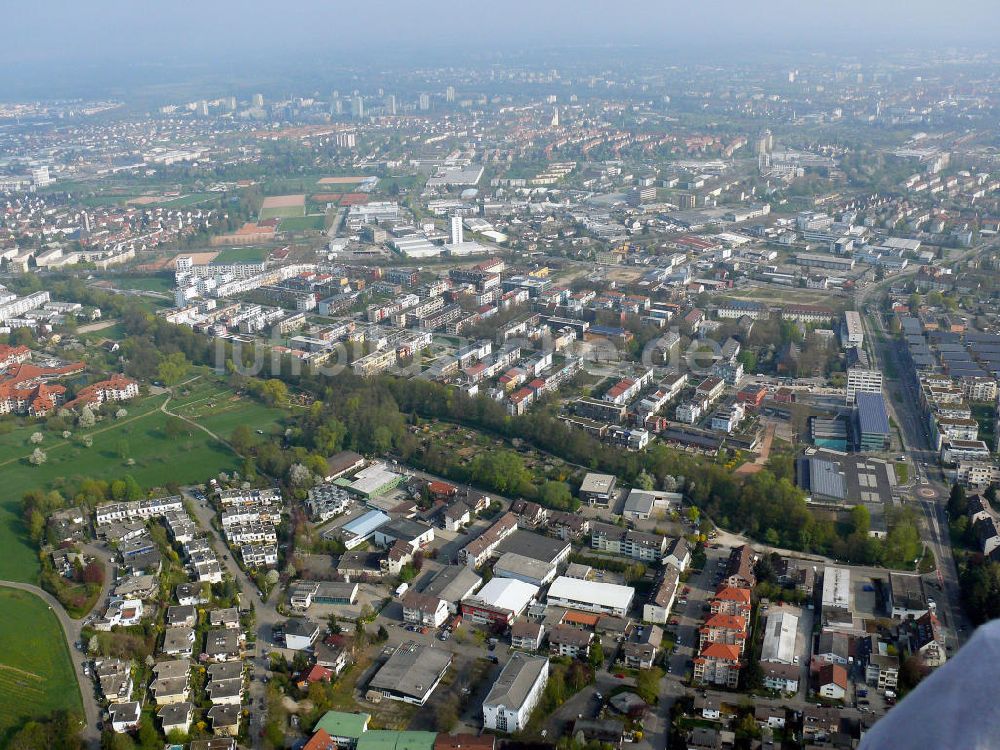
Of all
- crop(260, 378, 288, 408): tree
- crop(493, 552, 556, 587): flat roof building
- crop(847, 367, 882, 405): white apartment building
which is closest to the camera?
crop(493, 552, 556, 587): flat roof building

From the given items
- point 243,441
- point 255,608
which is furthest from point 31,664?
point 243,441

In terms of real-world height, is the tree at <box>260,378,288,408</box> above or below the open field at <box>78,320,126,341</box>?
above

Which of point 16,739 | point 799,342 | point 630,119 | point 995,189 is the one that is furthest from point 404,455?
point 630,119

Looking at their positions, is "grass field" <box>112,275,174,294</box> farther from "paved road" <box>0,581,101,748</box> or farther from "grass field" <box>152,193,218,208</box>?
"paved road" <box>0,581,101,748</box>

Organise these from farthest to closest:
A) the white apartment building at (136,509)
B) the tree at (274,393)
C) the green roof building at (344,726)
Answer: the tree at (274,393)
the white apartment building at (136,509)
the green roof building at (344,726)

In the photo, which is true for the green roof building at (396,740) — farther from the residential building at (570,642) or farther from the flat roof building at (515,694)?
the residential building at (570,642)

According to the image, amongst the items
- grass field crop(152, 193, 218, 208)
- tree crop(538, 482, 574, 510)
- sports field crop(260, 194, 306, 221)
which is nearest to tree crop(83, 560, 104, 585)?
tree crop(538, 482, 574, 510)

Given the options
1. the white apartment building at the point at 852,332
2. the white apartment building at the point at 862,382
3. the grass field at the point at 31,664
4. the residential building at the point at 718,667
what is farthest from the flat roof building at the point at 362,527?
the white apartment building at the point at 852,332
